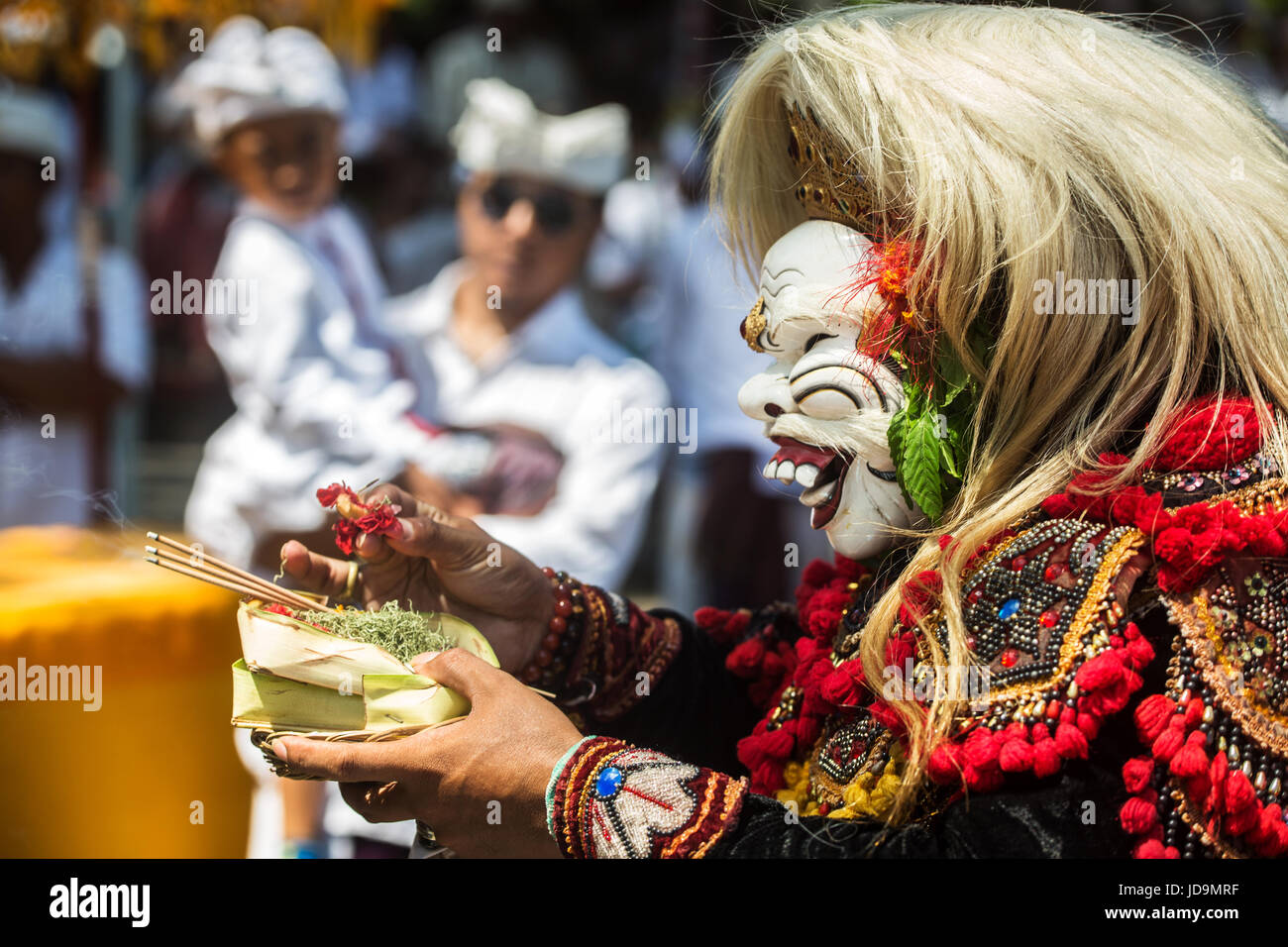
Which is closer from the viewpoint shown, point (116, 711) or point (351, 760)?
point (351, 760)

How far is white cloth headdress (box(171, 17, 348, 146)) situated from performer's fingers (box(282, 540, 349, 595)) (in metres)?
2.96

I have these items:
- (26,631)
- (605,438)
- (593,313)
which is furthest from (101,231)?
(26,631)

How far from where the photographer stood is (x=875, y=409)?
1.43 metres

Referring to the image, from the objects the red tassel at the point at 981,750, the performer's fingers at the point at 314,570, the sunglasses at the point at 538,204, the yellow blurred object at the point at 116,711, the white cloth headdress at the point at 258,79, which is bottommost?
the yellow blurred object at the point at 116,711

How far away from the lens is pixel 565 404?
12.3 ft

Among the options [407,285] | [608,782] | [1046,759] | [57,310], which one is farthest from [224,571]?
[57,310]

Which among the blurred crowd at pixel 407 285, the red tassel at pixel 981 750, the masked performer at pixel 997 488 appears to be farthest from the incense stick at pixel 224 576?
the blurred crowd at pixel 407 285

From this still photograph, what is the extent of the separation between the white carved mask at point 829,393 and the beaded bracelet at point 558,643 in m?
0.38

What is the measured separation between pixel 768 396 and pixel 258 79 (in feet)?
10.4

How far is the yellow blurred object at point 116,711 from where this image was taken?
7.02 feet

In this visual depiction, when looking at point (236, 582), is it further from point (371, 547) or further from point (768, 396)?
point (768, 396)

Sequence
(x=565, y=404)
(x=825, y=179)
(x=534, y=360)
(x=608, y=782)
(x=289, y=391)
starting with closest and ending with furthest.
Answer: (x=608, y=782), (x=825, y=179), (x=289, y=391), (x=565, y=404), (x=534, y=360)

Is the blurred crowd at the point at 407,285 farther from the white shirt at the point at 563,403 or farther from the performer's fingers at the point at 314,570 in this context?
the performer's fingers at the point at 314,570

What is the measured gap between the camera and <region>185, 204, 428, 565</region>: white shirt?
11.3 ft
